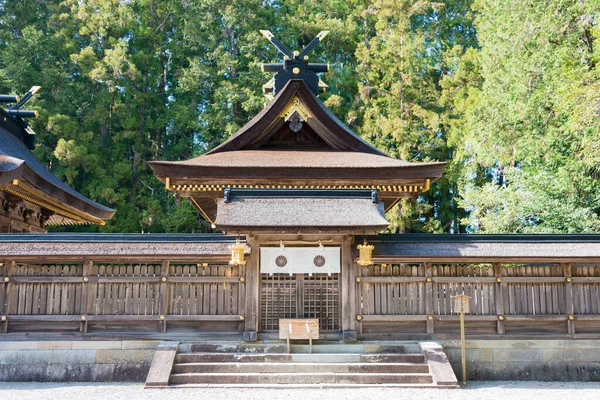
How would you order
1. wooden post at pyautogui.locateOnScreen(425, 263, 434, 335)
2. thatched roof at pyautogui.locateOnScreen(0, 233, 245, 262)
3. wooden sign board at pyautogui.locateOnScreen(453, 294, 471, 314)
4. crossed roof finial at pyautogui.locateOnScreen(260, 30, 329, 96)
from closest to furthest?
wooden sign board at pyautogui.locateOnScreen(453, 294, 471, 314)
thatched roof at pyautogui.locateOnScreen(0, 233, 245, 262)
wooden post at pyautogui.locateOnScreen(425, 263, 434, 335)
crossed roof finial at pyautogui.locateOnScreen(260, 30, 329, 96)

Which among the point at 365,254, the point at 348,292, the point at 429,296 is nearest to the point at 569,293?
the point at 429,296

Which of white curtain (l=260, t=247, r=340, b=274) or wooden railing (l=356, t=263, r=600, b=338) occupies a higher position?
white curtain (l=260, t=247, r=340, b=274)

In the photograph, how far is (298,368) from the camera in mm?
10664

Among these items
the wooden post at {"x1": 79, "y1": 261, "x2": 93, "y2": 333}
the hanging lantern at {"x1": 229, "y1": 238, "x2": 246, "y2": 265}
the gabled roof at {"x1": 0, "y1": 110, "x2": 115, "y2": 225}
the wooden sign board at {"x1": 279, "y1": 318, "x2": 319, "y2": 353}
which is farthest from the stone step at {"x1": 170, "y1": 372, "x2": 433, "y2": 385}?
the gabled roof at {"x1": 0, "y1": 110, "x2": 115, "y2": 225}

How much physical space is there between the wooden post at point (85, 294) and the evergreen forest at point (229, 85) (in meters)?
15.2

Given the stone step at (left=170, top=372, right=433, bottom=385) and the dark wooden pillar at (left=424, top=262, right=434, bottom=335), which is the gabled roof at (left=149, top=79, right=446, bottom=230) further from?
the stone step at (left=170, top=372, right=433, bottom=385)

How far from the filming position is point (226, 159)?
13508 millimetres

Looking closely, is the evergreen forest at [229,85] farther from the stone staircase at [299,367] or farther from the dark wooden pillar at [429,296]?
the stone staircase at [299,367]

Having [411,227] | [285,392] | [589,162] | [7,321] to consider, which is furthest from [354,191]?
[411,227]

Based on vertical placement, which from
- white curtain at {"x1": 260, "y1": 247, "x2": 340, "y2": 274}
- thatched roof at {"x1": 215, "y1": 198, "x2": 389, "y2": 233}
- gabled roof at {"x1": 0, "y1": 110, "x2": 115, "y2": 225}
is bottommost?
white curtain at {"x1": 260, "y1": 247, "x2": 340, "y2": 274}

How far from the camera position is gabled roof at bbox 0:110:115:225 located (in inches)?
517

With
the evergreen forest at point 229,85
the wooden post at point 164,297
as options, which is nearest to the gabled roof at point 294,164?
the wooden post at point 164,297

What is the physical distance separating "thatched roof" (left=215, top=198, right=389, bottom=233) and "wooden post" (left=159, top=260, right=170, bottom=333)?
1.72 metres

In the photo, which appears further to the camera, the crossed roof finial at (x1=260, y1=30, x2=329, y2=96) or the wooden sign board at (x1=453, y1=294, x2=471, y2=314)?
the crossed roof finial at (x1=260, y1=30, x2=329, y2=96)
